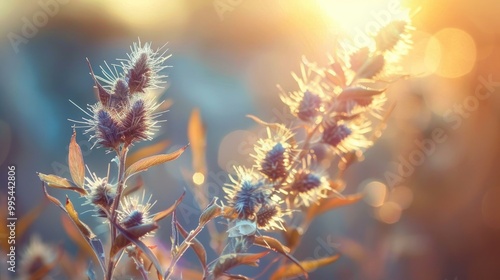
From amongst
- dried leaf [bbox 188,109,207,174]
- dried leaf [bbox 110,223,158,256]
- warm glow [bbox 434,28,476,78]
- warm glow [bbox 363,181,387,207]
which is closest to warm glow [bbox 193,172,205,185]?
dried leaf [bbox 188,109,207,174]

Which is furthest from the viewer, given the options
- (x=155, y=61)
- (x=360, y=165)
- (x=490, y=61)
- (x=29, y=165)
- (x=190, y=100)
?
(x=190, y=100)

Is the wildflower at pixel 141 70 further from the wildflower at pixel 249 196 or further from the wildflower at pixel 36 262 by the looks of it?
the wildflower at pixel 36 262

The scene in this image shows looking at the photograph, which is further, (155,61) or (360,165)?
(360,165)

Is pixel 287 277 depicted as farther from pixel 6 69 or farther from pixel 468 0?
pixel 468 0

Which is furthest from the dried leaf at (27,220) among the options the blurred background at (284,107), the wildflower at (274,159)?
the blurred background at (284,107)

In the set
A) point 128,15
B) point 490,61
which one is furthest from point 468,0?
point 128,15

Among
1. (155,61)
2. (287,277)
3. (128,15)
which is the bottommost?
(287,277)

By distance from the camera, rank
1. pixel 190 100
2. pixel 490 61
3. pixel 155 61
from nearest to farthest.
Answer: pixel 155 61
pixel 490 61
pixel 190 100

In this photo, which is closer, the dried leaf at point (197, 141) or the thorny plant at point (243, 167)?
the thorny plant at point (243, 167)
